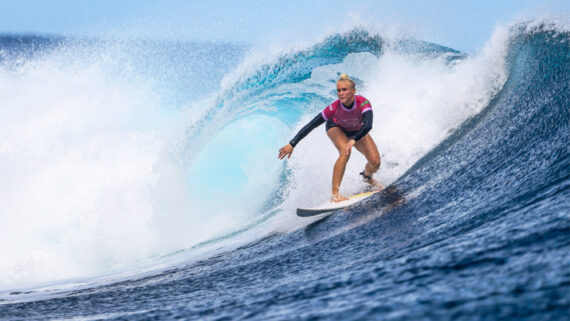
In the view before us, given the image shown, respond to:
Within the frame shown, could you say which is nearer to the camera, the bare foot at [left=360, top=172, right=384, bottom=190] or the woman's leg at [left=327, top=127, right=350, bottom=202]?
the woman's leg at [left=327, top=127, right=350, bottom=202]

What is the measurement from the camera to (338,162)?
15.0 feet

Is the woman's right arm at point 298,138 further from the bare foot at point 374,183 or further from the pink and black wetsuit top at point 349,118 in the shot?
the bare foot at point 374,183

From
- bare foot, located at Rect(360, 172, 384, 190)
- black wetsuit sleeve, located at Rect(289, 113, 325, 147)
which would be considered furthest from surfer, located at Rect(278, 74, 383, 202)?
bare foot, located at Rect(360, 172, 384, 190)

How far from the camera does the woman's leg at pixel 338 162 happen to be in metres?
4.55

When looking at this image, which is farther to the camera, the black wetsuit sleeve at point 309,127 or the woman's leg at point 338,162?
the black wetsuit sleeve at point 309,127

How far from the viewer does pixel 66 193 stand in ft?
26.5

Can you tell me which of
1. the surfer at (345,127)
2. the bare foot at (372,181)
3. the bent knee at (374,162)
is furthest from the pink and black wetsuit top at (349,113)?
the bare foot at (372,181)

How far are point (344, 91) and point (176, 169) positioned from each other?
482cm

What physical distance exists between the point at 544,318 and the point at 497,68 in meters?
7.96

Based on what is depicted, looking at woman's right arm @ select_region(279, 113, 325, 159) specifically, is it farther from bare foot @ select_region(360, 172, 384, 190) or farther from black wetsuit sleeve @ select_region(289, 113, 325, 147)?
bare foot @ select_region(360, 172, 384, 190)

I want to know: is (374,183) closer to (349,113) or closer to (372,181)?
(372,181)

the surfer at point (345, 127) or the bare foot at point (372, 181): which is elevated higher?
the surfer at point (345, 127)

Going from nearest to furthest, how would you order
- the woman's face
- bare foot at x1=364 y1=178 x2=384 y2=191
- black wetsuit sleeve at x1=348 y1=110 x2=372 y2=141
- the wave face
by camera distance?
the wave face
the woman's face
black wetsuit sleeve at x1=348 y1=110 x2=372 y2=141
bare foot at x1=364 y1=178 x2=384 y2=191

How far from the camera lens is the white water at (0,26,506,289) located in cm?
645
